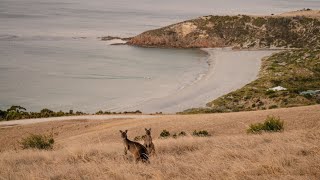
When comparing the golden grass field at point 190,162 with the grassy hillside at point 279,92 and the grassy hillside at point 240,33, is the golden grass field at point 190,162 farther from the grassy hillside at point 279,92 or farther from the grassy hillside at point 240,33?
the grassy hillside at point 240,33

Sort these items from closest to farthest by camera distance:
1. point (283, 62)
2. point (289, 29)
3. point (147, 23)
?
point (283, 62)
point (289, 29)
point (147, 23)

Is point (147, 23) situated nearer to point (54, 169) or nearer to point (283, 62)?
point (283, 62)

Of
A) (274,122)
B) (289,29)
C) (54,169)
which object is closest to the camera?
(54,169)

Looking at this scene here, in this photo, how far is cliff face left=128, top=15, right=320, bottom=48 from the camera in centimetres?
10925

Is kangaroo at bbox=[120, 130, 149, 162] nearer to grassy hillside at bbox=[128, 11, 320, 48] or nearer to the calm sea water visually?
the calm sea water

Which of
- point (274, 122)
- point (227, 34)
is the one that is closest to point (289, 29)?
point (227, 34)

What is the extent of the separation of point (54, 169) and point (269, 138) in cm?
671

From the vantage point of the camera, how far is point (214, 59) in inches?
3509

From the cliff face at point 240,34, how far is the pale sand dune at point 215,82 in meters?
12.4

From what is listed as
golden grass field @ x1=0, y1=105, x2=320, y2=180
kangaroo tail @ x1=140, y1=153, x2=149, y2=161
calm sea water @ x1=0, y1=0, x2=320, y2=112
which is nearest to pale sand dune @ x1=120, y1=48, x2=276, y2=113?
calm sea water @ x1=0, y1=0, x2=320, y2=112

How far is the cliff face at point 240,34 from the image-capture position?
10925 centimetres

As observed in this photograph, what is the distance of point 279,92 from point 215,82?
55.1 ft

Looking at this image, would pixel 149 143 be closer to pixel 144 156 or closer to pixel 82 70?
pixel 144 156

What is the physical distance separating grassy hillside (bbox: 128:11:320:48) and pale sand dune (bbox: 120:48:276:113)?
12.3 m
